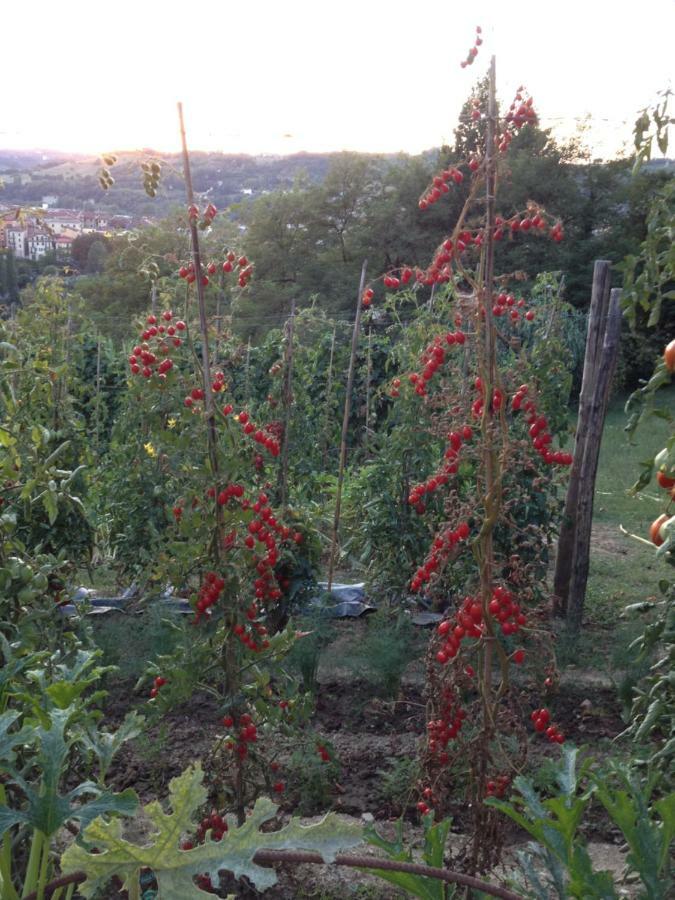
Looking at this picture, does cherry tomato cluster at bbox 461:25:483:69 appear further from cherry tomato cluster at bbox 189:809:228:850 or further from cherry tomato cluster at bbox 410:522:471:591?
cherry tomato cluster at bbox 189:809:228:850

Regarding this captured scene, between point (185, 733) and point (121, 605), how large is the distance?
6.20 ft

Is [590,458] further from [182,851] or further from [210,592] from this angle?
[182,851]

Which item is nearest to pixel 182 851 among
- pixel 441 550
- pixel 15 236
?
pixel 441 550

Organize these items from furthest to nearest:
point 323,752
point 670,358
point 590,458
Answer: point 590,458 < point 323,752 < point 670,358

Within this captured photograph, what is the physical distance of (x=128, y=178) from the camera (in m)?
2.93

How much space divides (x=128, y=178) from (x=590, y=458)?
3280 mm

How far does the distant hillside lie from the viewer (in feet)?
9.36

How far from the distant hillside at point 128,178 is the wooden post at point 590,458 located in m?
2.10

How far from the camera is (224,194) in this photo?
3514mm

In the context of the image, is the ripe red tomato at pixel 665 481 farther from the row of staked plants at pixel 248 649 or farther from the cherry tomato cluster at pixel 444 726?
the cherry tomato cluster at pixel 444 726

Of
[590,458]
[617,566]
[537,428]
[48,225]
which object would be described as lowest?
[617,566]

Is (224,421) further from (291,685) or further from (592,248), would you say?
(592,248)

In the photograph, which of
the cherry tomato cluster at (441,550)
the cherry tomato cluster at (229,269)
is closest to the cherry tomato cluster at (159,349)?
the cherry tomato cluster at (229,269)

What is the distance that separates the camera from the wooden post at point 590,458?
5.18m
